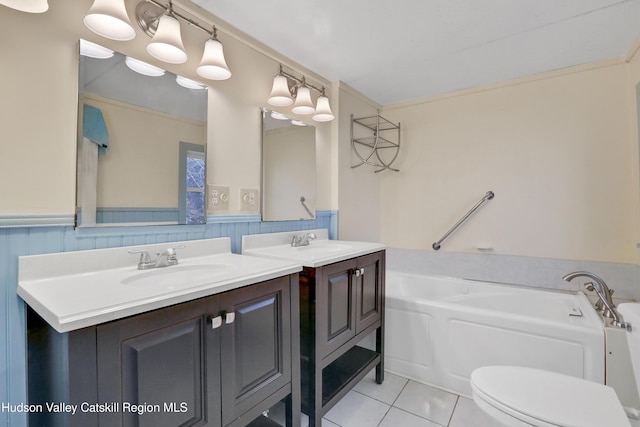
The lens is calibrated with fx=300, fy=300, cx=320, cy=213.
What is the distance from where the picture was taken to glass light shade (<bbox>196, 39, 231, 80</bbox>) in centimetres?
144

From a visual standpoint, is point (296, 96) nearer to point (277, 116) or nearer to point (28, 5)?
point (277, 116)

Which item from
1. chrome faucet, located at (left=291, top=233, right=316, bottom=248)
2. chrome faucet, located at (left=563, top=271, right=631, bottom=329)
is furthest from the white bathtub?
chrome faucet, located at (left=291, top=233, right=316, bottom=248)

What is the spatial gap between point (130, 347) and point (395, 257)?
2.49 metres

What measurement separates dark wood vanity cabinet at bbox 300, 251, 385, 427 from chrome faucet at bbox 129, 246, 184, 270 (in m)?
0.58

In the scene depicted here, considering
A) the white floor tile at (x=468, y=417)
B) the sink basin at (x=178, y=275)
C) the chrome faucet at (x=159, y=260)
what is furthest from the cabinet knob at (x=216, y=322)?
the white floor tile at (x=468, y=417)

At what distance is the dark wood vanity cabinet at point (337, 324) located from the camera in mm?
1420

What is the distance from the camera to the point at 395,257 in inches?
116

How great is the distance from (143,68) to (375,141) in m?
1.90

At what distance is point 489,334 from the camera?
182cm

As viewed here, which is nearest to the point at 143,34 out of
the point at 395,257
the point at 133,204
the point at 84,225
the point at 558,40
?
the point at 133,204

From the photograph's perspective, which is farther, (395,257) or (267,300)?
(395,257)

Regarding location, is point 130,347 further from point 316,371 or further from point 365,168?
point 365,168

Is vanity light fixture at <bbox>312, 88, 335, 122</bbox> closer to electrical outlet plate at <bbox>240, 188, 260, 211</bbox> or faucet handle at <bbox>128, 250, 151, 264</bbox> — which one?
electrical outlet plate at <bbox>240, 188, 260, 211</bbox>

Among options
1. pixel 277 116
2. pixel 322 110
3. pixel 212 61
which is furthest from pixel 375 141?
pixel 212 61
